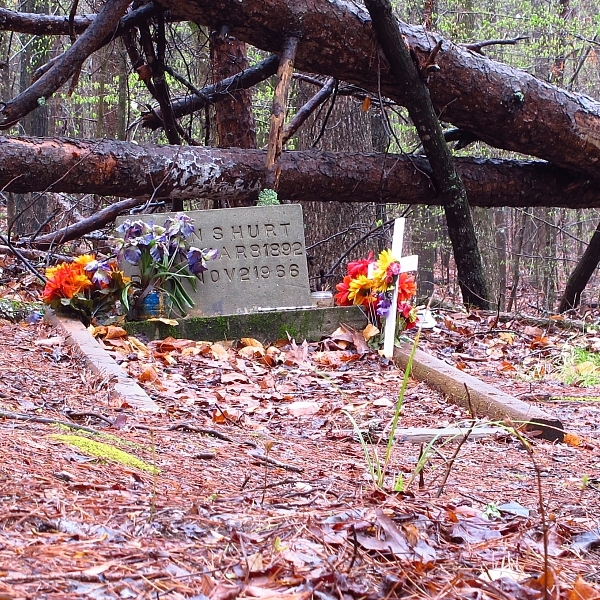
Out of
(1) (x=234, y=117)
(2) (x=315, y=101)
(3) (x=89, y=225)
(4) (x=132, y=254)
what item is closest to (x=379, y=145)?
(2) (x=315, y=101)

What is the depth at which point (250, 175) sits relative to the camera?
7.42 metres

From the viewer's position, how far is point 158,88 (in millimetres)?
8406

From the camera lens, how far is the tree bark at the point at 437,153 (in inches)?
280

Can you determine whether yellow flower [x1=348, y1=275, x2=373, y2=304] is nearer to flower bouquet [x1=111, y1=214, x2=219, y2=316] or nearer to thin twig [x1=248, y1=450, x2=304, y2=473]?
flower bouquet [x1=111, y1=214, x2=219, y2=316]

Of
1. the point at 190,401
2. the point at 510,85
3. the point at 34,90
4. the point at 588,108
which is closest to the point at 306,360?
the point at 190,401

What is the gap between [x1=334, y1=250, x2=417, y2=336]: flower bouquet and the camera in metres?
6.05

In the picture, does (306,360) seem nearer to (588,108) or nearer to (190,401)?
(190,401)

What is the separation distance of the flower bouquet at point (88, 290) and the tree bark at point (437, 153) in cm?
333

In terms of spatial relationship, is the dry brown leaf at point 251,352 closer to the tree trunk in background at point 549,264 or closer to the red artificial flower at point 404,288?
the red artificial flower at point 404,288

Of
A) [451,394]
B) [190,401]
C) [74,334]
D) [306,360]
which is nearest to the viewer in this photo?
[190,401]

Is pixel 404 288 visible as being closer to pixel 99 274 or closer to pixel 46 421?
pixel 99 274

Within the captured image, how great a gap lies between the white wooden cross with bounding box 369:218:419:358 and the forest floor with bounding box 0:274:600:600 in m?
1.18

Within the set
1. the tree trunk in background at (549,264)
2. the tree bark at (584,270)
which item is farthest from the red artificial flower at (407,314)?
the tree trunk in background at (549,264)

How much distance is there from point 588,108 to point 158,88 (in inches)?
180
